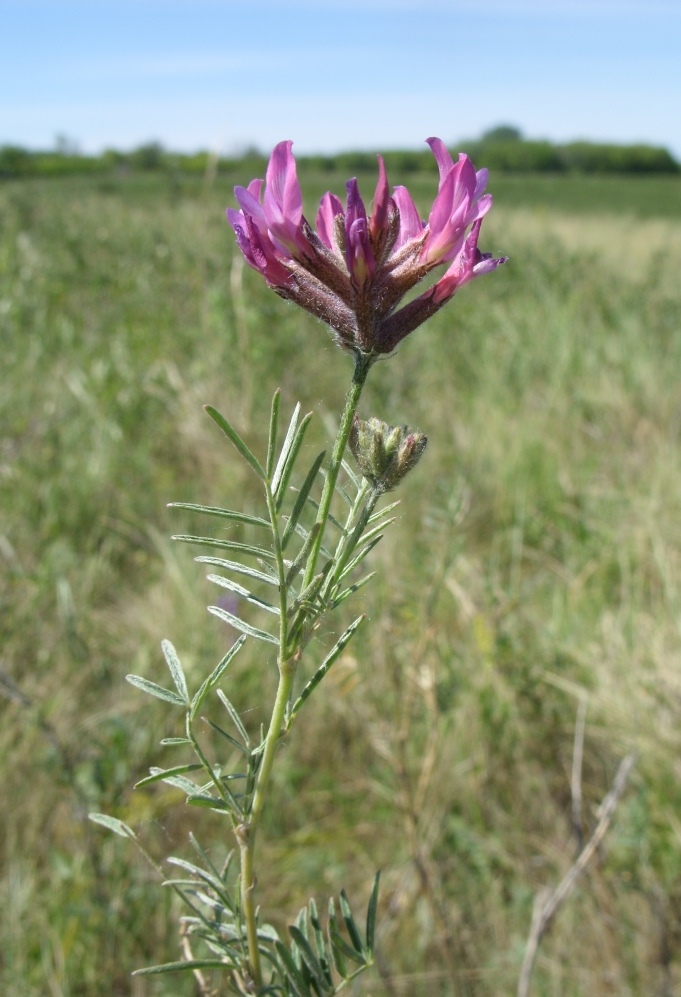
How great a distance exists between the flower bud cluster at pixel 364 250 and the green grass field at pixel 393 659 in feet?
0.39

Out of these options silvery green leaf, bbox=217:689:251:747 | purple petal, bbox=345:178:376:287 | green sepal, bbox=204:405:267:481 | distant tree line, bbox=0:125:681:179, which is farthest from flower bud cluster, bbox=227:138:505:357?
distant tree line, bbox=0:125:681:179

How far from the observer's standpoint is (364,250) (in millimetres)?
670

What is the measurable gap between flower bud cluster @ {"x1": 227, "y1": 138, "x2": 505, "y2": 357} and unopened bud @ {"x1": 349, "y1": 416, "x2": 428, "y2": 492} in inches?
2.5

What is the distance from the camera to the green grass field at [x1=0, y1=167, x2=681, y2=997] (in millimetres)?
1558

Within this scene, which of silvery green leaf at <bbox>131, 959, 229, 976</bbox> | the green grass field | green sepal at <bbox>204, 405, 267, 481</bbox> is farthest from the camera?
the green grass field

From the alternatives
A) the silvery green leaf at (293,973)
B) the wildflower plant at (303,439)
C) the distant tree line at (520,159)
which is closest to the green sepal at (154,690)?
the wildflower plant at (303,439)

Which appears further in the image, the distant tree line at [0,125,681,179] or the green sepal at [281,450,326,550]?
the distant tree line at [0,125,681,179]

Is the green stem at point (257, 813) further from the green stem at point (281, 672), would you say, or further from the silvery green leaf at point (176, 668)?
the silvery green leaf at point (176, 668)

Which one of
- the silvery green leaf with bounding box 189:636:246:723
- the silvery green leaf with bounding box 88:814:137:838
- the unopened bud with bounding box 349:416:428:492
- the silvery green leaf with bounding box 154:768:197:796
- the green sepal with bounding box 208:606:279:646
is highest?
the unopened bud with bounding box 349:416:428:492

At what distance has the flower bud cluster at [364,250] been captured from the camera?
68 cm

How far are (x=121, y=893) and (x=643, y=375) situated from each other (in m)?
3.12

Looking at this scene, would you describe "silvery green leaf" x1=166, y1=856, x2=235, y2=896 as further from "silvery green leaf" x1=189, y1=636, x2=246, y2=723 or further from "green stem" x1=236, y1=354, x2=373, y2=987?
"silvery green leaf" x1=189, y1=636, x2=246, y2=723

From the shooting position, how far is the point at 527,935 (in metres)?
1.64

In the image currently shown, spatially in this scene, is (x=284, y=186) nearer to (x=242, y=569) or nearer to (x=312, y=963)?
(x=242, y=569)
